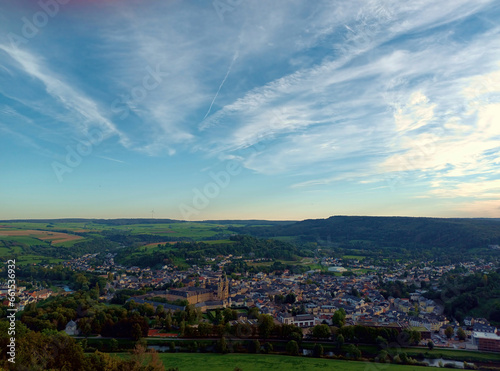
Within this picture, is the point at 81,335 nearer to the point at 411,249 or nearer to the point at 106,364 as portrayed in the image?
the point at 106,364

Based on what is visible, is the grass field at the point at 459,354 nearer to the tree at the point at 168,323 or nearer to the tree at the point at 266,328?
the tree at the point at 266,328

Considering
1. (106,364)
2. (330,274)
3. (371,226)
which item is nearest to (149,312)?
(106,364)

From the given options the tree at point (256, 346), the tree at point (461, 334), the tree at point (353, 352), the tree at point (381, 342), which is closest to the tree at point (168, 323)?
the tree at point (256, 346)

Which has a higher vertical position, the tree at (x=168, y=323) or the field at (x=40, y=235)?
the field at (x=40, y=235)

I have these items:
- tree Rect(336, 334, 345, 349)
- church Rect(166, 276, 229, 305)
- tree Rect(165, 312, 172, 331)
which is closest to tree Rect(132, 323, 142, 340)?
tree Rect(165, 312, 172, 331)

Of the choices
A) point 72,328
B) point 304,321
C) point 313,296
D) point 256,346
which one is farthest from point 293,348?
point 313,296

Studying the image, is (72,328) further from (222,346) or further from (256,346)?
(256,346)

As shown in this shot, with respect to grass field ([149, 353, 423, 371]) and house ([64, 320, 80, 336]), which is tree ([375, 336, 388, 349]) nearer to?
grass field ([149, 353, 423, 371])

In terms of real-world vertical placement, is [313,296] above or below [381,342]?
below

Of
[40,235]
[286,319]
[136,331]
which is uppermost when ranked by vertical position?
[40,235]
